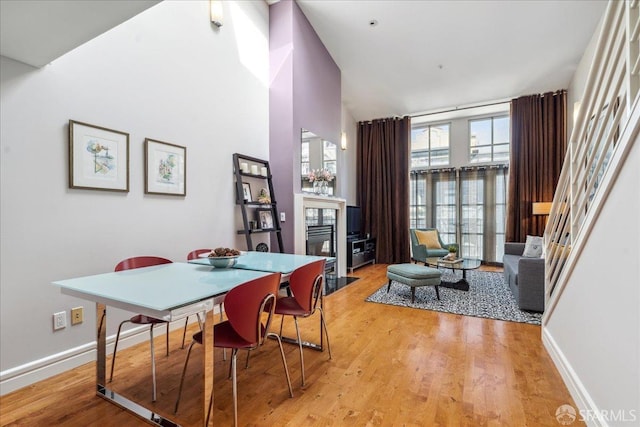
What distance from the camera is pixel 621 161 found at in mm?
1419

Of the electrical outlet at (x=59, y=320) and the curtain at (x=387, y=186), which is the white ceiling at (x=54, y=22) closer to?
the electrical outlet at (x=59, y=320)

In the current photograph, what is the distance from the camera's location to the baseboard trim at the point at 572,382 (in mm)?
1535

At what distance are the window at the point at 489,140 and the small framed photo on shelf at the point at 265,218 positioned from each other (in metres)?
5.00

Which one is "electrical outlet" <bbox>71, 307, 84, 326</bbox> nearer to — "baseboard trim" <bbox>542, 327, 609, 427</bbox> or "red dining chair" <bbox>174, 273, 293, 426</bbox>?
"red dining chair" <bbox>174, 273, 293, 426</bbox>

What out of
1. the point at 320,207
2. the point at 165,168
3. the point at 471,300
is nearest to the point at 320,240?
the point at 320,207

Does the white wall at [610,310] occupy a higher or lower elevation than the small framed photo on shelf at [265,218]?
lower

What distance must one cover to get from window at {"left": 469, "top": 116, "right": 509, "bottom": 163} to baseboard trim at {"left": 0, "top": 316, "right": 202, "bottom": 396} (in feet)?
22.5

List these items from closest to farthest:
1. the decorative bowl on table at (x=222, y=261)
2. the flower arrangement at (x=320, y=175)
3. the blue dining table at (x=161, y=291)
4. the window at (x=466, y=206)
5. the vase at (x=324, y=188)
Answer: the blue dining table at (x=161, y=291) → the decorative bowl on table at (x=222, y=261) → the flower arrangement at (x=320, y=175) → the vase at (x=324, y=188) → the window at (x=466, y=206)

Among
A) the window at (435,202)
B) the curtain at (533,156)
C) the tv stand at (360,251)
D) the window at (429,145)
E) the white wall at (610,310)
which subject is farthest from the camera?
the window at (429,145)

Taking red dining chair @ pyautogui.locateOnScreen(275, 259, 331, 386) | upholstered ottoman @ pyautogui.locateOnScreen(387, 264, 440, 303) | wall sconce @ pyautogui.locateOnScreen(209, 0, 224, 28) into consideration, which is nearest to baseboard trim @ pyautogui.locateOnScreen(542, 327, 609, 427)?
upholstered ottoman @ pyautogui.locateOnScreen(387, 264, 440, 303)

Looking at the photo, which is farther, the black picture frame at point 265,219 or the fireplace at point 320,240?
the fireplace at point 320,240

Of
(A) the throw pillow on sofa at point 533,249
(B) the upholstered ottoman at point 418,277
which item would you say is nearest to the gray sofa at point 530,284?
(B) the upholstered ottoman at point 418,277

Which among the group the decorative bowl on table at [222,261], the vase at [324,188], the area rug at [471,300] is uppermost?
the vase at [324,188]

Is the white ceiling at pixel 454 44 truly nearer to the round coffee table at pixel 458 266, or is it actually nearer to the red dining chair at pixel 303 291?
the round coffee table at pixel 458 266
